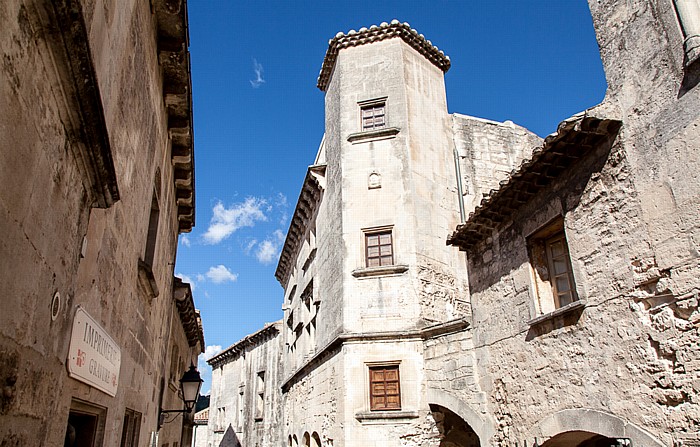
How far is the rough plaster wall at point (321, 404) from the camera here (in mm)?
12773

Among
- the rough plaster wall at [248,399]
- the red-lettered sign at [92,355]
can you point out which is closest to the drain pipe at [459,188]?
the red-lettered sign at [92,355]

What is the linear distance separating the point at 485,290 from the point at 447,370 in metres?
2.43

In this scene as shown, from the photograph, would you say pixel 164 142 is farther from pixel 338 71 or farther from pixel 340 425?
pixel 338 71

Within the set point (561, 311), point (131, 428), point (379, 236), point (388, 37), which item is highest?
point (388, 37)

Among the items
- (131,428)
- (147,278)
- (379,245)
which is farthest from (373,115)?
(131,428)

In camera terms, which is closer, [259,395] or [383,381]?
[383,381]

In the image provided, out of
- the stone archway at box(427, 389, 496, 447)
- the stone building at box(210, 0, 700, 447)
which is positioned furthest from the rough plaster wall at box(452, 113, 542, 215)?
the stone archway at box(427, 389, 496, 447)

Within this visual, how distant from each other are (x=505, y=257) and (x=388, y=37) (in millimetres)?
9961

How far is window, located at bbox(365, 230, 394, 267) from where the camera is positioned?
13695 millimetres

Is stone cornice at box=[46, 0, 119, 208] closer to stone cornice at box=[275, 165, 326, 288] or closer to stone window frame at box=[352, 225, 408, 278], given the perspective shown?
stone window frame at box=[352, 225, 408, 278]

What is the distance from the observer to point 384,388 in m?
12.3

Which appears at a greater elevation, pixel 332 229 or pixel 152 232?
pixel 332 229

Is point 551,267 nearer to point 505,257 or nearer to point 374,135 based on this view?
point 505,257

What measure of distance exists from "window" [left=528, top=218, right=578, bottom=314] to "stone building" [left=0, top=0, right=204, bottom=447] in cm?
535
